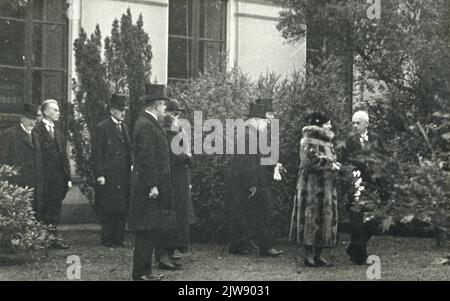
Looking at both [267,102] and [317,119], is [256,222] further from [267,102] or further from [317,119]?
[317,119]

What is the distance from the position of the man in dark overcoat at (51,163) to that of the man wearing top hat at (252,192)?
2.27 meters

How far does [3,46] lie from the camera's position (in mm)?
13062

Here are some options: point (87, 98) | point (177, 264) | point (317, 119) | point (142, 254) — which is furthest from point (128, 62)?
point (142, 254)

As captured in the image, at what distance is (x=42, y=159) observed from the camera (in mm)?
10969

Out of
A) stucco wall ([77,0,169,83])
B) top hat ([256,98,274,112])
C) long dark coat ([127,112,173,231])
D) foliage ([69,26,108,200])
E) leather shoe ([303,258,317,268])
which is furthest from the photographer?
stucco wall ([77,0,169,83])

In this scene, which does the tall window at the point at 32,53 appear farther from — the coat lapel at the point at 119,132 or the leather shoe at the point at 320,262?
the leather shoe at the point at 320,262

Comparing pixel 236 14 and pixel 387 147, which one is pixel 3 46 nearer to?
pixel 236 14

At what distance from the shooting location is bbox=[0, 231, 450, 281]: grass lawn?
8.88 meters

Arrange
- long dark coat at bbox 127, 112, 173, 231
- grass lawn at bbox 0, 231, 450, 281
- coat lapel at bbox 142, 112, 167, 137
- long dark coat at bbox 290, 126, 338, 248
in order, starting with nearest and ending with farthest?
long dark coat at bbox 127, 112, 173, 231 → coat lapel at bbox 142, 112, 167, 137 → grass lawn at bbox 0, 231, 450, 281 → long dark coat at bbox 290, 126, 338, 248

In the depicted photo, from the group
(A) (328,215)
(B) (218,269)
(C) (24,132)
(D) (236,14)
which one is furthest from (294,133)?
(D) (236,14)

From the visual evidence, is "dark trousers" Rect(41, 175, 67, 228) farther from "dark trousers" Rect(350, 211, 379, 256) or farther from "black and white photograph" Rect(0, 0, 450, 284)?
"dark trousers" Rect(350, 211, 379, 256)

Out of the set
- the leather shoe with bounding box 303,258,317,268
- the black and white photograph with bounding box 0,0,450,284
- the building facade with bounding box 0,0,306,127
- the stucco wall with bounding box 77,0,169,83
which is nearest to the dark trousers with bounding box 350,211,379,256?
the black and white photograph with bounding box 0,0,450,284

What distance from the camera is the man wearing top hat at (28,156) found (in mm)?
10641

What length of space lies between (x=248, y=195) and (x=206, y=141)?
3.84 ft
